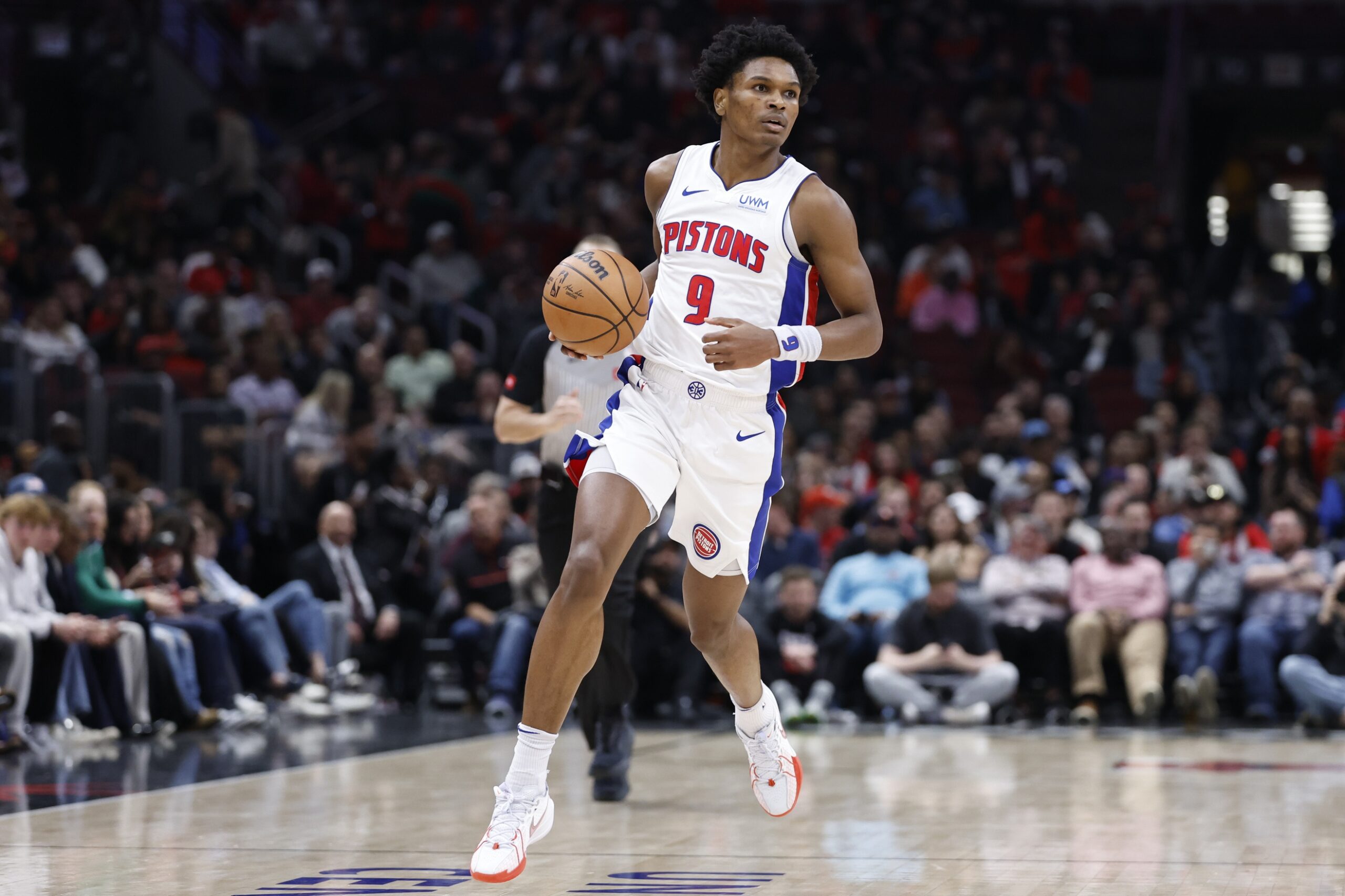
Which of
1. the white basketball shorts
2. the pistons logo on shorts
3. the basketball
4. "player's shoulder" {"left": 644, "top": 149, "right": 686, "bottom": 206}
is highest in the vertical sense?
"player's shoulder" {"left": 644, "top": 149, "right": 686, "bottom": 206}

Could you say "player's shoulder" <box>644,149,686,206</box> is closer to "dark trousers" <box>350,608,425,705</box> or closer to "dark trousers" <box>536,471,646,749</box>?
"dark trousers" <box>536,471,646,749</box>

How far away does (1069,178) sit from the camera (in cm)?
1852

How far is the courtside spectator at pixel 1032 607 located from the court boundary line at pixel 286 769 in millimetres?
2512

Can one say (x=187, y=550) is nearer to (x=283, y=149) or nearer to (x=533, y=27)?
(x=283, y=149)

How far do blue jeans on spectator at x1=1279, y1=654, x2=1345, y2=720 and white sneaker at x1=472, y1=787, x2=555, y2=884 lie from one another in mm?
7095

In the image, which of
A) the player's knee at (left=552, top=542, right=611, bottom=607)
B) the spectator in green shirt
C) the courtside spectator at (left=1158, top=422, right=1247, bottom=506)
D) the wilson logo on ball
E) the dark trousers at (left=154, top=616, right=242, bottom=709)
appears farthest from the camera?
the spectator in green shirt

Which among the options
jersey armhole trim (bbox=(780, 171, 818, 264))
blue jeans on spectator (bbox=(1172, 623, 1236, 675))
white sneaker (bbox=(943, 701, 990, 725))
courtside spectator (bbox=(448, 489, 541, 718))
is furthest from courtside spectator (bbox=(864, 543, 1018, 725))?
jersey armhole trim (bbox=(780, 171, 818, 264))

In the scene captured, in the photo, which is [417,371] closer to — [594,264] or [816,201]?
[594,264]

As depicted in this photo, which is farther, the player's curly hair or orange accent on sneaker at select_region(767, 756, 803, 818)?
orange accent on sneaker at select_region(767, 756, 803, 818)

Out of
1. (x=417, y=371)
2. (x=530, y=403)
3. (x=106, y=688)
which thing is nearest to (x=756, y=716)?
(x=530, y=403)

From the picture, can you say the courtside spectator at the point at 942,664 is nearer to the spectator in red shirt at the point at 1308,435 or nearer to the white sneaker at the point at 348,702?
the white sneaker at the point at 348,702

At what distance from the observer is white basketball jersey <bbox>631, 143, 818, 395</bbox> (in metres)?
4.97

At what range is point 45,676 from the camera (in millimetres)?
8695

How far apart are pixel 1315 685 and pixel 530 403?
19.5 feet
